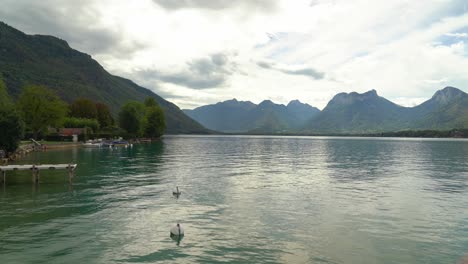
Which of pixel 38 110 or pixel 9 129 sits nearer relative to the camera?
pixel 9 129

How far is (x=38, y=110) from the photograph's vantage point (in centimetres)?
13362

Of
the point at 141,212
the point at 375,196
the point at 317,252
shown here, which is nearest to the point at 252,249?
the point at 317,252

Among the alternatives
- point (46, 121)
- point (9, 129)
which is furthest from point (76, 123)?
point (9, 129)

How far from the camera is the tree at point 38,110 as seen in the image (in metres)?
133

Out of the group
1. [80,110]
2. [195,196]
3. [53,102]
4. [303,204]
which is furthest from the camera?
[80,110]

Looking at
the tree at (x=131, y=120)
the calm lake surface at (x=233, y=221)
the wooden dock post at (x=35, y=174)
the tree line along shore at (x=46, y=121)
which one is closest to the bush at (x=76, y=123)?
the tree line along shore at (x=46, y=121)

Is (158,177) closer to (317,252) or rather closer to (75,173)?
(75,173)

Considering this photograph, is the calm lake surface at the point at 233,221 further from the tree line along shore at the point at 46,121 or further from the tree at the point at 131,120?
the tree at the point at 131,120

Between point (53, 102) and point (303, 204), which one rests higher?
point (53, 102)

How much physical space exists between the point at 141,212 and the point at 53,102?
128278 mm

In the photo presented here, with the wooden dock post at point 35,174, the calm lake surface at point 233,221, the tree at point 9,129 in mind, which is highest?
the tree at point 9,129

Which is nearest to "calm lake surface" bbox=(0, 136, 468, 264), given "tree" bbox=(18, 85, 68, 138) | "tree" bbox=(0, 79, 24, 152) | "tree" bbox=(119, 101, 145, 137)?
"tree" bbox=(0, 79, 24, 152)

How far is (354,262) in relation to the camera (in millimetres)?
20109

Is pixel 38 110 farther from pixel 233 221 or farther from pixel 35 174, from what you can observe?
pixel 233 221
